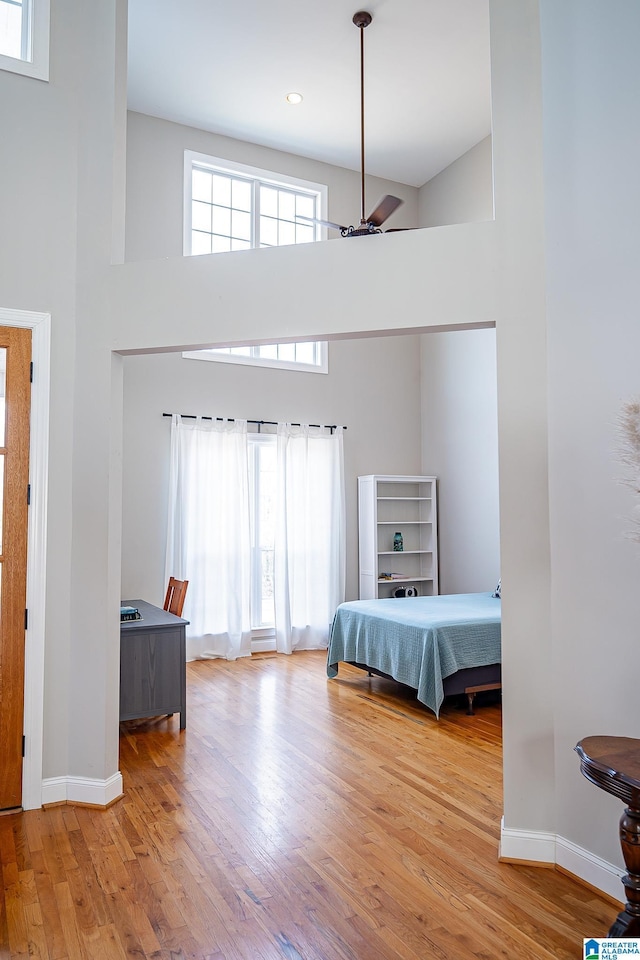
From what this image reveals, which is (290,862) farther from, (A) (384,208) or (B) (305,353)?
(B) (305,353)

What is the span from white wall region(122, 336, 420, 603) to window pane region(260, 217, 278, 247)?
4.50 ft

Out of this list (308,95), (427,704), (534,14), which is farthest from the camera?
(308,95)

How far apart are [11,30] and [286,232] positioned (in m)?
4.26

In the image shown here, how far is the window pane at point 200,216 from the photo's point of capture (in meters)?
7.12

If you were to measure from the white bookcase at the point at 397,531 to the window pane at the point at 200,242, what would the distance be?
305 centimetres

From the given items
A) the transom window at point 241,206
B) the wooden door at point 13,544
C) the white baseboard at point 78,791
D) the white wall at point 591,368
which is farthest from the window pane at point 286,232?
the white baseboard at point 78,791

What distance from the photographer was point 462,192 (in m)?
7.58

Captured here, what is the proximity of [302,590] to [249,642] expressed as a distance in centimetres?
81

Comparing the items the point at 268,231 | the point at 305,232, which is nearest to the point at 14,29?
the point at 268,231

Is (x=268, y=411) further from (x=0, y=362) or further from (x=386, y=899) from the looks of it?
(x=386, y=899)

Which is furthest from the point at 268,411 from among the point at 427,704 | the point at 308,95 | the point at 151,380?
the point at 427,704

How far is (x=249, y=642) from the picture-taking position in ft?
22.8

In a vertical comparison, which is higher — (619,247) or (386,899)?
(619,247)

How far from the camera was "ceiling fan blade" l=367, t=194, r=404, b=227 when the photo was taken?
3.57 m
